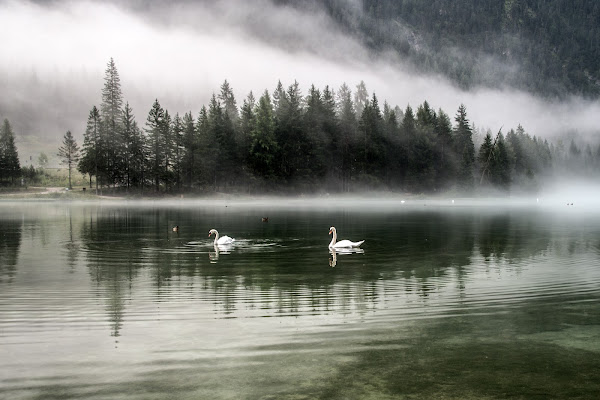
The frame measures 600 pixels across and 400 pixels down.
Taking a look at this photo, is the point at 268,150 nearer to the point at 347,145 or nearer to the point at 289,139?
the point at 289,139

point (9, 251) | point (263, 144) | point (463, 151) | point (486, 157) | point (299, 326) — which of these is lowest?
point (299, 326)

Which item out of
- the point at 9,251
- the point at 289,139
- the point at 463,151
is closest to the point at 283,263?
the point at 9,251

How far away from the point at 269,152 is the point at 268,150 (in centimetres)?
67

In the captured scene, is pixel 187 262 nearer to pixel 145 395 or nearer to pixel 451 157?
pixel 145 395

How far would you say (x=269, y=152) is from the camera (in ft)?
411

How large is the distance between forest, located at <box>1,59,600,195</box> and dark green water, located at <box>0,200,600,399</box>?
328 ft

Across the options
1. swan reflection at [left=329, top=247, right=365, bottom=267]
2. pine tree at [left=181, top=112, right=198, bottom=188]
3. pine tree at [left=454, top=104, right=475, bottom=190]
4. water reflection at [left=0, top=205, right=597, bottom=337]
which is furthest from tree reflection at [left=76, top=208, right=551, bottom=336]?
pine tree at [left=454, top=104, right=475, bottom=190]

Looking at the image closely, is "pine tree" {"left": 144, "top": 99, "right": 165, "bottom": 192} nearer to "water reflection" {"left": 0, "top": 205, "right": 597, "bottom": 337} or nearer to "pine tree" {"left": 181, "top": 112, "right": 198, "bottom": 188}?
"pine tree" {"left": 181, "top": 112, "right": 198, "bottom": 188}

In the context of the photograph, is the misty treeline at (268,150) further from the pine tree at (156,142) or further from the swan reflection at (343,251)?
the swan reflection at (343,251)

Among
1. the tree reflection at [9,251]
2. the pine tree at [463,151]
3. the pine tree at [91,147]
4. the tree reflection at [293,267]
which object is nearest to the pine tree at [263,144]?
the pine tree at [91,147]

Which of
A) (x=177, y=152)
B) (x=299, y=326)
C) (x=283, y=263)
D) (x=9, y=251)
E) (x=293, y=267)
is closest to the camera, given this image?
(x=299, y=326)

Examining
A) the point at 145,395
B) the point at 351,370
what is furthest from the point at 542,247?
the point at 145,395

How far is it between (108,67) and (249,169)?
48.4 meters

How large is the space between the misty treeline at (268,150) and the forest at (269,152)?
0.79ft
